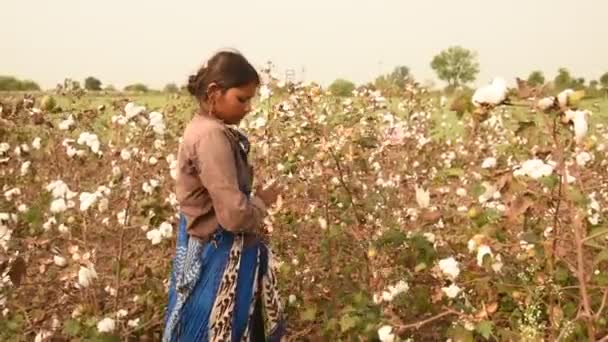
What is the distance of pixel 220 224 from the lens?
2.15 m

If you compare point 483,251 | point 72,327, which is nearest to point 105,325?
point 72,327

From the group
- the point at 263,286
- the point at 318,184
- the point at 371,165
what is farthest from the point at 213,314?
the point at 371,165

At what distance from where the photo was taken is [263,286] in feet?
7.93

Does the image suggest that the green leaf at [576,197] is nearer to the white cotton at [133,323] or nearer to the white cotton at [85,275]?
the white cotton at [85,275]

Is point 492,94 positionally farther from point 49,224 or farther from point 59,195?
point 49,224

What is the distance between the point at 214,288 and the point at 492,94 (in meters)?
0.99

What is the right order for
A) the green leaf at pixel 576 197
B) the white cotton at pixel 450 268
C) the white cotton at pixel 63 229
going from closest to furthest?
1. the green leaf at pixel 576 197
2. the white cotton at pixel 450 268
3. the white cotton at pixel 63 229

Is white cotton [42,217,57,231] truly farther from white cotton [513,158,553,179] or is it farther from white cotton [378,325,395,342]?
white cotton [513,158,553,179]

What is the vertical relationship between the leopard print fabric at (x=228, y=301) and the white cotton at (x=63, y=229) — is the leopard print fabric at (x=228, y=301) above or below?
above

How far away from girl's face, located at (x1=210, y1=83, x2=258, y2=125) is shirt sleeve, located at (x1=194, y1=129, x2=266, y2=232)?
8cm

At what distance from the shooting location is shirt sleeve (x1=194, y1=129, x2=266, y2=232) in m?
2.05

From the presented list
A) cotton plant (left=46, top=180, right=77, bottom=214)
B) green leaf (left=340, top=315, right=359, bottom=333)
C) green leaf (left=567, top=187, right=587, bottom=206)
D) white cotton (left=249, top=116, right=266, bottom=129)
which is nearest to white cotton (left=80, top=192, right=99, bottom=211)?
cotton plant (left=46, top=180, right=77, bottom=214)

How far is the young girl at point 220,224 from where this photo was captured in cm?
208

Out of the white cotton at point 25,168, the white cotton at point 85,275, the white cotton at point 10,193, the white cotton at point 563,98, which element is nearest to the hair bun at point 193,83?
the white cotton at point 85,275
